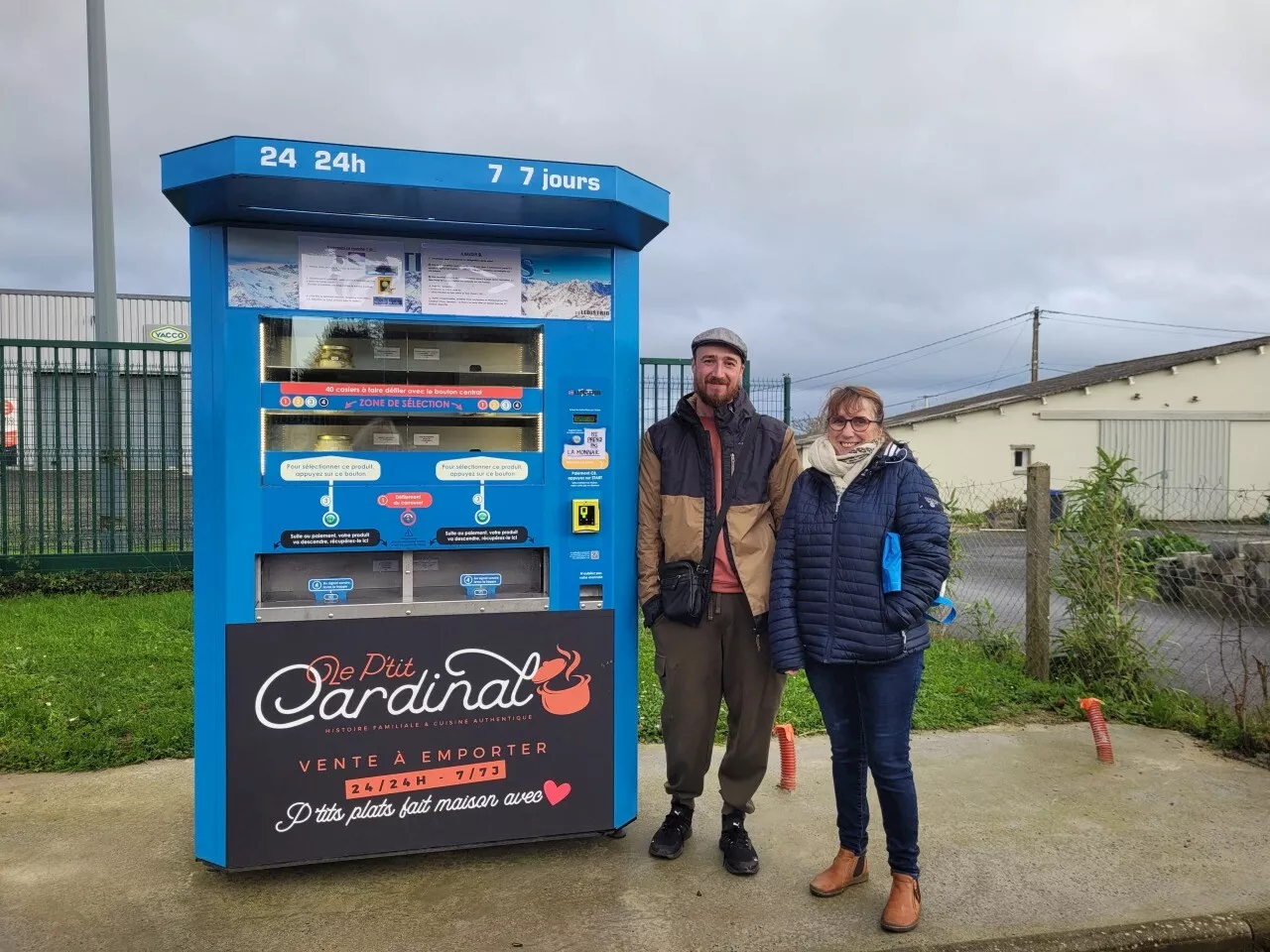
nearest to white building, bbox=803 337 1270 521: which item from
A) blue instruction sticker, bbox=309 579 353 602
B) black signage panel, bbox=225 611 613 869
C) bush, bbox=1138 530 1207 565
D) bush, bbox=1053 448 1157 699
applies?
bush, bbox=1138 530 1207 565

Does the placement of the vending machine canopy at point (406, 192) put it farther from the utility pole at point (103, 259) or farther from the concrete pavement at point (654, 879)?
the utility pole at point (103, 259)

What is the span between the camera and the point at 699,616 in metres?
3.18

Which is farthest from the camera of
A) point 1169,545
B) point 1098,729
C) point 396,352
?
point 1169,545

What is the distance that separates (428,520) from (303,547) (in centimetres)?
43

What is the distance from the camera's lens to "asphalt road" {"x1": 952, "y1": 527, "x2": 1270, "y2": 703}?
5.83 meters

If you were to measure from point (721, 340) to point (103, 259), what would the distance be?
6.76 meters

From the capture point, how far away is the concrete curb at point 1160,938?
9.00ft

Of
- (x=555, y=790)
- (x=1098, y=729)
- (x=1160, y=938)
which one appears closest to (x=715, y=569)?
(x=555, y=790)

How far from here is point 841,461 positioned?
2.94m

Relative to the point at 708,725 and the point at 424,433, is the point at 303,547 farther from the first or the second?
the point at 708,725

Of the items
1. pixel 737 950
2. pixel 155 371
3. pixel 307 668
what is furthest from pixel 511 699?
pixel 155 371

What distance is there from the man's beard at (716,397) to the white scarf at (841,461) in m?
0.42

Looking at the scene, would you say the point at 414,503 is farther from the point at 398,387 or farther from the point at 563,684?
the point at 563,684

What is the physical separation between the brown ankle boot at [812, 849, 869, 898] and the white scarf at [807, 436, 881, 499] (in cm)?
129
